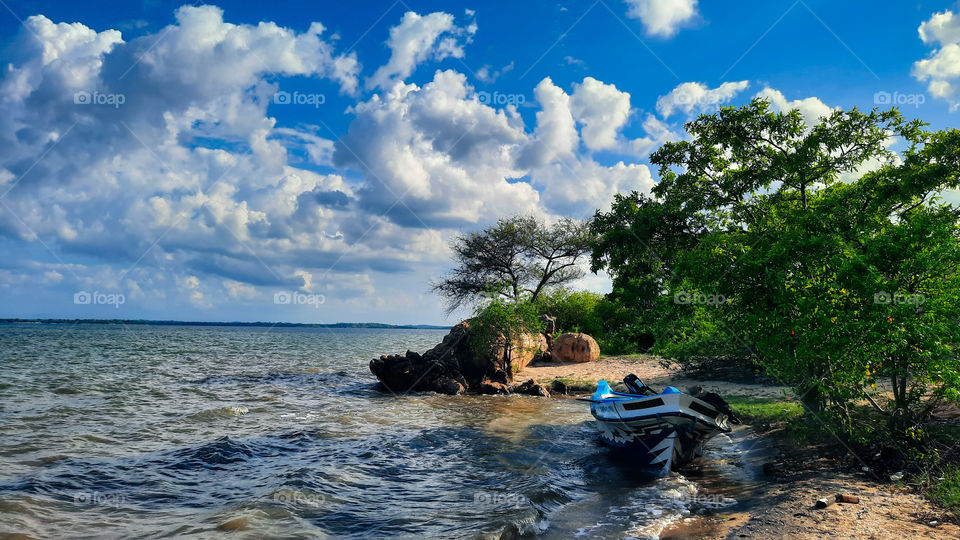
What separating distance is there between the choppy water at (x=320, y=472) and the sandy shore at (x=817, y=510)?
2.41 feet

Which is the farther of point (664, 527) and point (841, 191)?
point (841, 191)

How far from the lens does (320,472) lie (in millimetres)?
11211

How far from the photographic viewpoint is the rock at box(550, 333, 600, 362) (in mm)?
33281

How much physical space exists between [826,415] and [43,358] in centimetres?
5176

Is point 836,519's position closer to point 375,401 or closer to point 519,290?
point 375,401

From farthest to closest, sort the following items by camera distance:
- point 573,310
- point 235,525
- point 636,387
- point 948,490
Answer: point 573,310
point 636,387
point 235,525
point 948,490

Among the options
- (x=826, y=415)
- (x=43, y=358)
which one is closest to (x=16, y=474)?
(x=826, y=415)

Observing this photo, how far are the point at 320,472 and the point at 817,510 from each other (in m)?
9.26

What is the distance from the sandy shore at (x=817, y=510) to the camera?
21.6ft

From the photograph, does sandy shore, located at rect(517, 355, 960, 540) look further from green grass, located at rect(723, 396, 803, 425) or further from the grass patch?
the grass patch

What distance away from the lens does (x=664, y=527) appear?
774 centimetres

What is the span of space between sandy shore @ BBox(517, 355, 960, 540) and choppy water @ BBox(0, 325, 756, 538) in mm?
735

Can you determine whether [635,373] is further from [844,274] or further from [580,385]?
[844,274]

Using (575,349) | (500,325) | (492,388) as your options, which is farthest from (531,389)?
(575,349)
